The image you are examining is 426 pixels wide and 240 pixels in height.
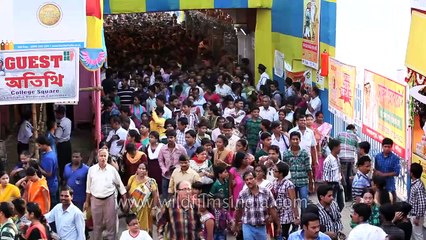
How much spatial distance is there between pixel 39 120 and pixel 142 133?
1.71m

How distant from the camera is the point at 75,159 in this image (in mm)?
13219

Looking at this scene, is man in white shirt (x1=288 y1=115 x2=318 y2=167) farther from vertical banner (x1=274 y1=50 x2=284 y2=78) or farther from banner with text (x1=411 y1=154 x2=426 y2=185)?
vertical banner (x1=274 y1=50 x2=284 y2=78)

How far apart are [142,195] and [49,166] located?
61.0 inches

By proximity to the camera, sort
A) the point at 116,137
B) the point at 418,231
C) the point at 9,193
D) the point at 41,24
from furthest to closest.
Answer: the point at 116,137
the point at 41,24
the point at 418,231
the point at 9,193

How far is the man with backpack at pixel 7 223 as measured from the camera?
10.5 meters

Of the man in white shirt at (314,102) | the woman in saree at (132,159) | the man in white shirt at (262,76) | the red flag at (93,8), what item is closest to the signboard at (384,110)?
the man in white shirt at (314,102)

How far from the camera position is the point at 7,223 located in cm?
1070

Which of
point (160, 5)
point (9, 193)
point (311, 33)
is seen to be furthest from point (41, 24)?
point (160, 5)

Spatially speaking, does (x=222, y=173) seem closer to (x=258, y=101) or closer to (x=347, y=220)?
(x=347, y=220)

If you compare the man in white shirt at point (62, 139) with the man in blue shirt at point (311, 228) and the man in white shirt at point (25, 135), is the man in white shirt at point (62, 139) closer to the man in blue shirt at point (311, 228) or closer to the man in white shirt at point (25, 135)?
the man in white shirt at point (25, 135)

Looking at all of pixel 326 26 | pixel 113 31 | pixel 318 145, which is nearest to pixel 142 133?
pixel 318 145

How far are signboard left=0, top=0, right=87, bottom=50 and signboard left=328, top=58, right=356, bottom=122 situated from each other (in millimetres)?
4972

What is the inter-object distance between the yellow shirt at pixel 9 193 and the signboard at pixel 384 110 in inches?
210

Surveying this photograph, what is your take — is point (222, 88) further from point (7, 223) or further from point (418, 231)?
point (7, 223)
